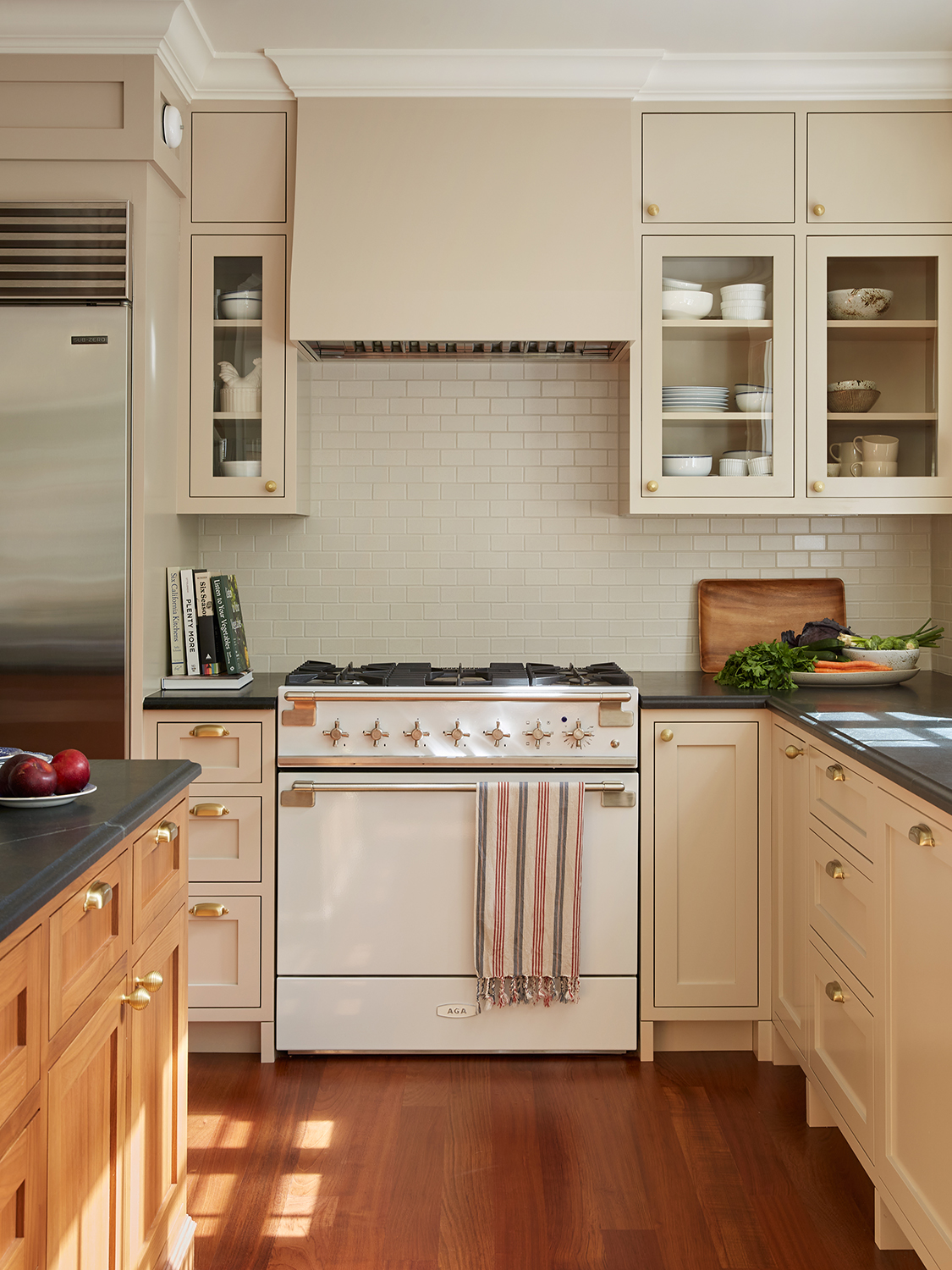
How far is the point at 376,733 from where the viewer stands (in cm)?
279

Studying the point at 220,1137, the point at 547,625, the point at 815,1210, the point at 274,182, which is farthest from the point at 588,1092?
the point at 274,182

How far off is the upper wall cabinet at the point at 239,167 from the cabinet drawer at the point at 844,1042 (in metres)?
2.55

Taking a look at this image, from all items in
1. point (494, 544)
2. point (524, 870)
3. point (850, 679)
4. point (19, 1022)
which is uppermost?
point (494, 544)

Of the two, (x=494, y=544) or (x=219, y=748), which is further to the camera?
(x=494, y=544)

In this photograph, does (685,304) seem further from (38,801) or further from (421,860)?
(38,801)

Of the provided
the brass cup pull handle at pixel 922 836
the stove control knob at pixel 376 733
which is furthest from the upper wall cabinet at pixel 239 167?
the brass cup pull handle at pixel 922 836

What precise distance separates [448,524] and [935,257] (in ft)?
5.58

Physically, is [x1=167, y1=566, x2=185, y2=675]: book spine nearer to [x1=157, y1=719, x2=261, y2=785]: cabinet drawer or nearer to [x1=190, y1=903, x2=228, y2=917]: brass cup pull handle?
[x1=157, y1=719, x2=261, y2=785]: cabinet drawer

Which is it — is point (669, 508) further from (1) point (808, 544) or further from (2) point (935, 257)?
(2) point (935, 257)

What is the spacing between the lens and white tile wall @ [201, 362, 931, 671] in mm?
3391

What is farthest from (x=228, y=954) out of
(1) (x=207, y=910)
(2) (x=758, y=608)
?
(2) (x=758, y=608)

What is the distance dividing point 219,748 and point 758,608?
5.96 feet

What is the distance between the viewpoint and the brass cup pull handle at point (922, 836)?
5.57ft

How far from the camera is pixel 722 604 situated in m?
3.43
